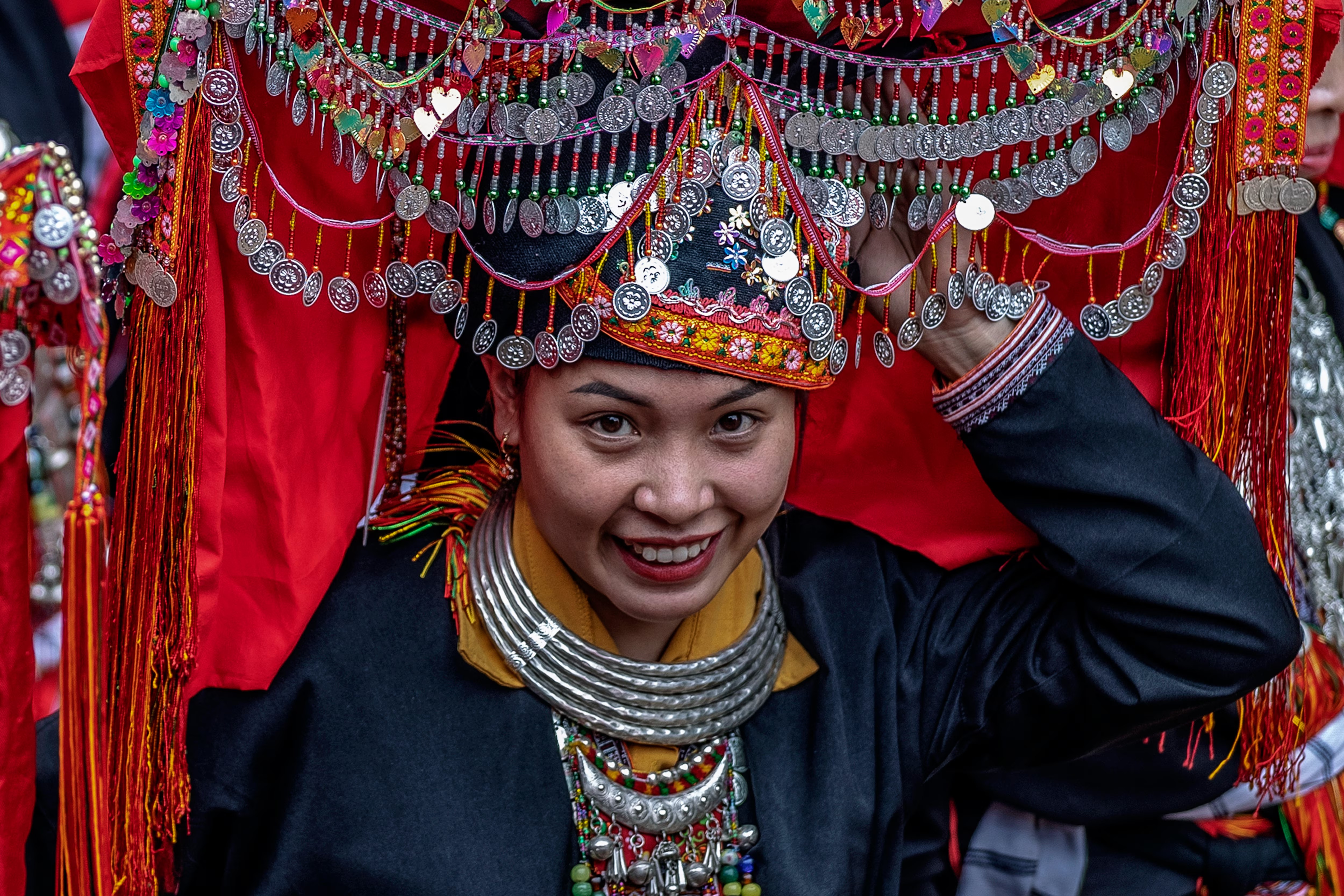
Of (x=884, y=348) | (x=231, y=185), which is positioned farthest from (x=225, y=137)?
(x=884, y=348)

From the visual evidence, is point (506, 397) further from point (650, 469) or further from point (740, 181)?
point (740, 181)

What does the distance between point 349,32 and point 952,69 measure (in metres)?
0.66

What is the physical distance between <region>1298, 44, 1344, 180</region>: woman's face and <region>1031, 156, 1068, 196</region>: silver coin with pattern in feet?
2.26

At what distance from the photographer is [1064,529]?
178 centimetres

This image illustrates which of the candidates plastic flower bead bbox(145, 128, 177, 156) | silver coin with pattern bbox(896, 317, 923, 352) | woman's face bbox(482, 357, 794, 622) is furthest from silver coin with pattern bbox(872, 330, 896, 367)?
plastic flower bead bbox(145, 128, 177, 156)

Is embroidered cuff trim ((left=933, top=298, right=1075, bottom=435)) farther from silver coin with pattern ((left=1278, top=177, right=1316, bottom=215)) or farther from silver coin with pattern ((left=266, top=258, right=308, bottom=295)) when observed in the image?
silver coin with pattern ((left=266, top=258, right=308, bottom=295))

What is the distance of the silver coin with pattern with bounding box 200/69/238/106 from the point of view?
1449 millimetres

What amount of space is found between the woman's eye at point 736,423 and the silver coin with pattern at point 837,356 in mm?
109

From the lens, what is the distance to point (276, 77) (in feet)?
4.91

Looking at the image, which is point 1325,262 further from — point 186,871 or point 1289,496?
point 186,871

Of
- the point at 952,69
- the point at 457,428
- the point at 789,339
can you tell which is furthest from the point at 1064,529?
the point at 457,428

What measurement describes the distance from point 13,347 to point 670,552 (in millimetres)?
735

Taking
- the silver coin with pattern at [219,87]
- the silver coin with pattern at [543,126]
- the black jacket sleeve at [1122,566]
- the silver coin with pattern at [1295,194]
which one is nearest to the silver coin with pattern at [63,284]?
the silver coin with pattern at [219,87]

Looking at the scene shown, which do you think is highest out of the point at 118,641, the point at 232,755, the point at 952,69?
the point at 952,69
